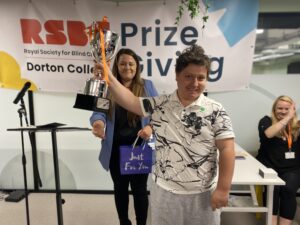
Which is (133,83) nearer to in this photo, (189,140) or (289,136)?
(189,140)

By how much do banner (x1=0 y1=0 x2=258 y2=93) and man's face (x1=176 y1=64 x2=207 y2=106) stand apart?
1.47 metres

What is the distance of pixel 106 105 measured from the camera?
111 centimetres

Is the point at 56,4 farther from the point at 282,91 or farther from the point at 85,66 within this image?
the point at 282,91

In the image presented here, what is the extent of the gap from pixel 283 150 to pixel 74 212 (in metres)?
1.97

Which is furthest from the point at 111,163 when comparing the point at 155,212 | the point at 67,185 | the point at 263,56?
the point at 263,56

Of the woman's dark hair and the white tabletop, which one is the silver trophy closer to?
the woman's dark hair

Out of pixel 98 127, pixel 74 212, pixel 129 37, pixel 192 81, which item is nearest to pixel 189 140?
pixel 192 81

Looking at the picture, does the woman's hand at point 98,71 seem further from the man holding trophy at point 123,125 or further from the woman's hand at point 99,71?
the man holding trophy at point 123,125

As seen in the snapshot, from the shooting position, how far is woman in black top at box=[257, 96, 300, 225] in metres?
2.17

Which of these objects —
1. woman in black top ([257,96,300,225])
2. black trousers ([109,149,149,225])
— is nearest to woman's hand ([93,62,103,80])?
black trousers ([109,149,149,225])

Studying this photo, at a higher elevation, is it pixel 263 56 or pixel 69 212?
pixel 263 56

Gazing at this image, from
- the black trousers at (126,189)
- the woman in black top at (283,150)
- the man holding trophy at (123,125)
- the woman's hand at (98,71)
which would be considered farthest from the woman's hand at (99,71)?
the woman in black top at (283,150)

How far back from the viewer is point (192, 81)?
1081 millimetres

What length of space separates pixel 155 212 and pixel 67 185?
6.65ft
